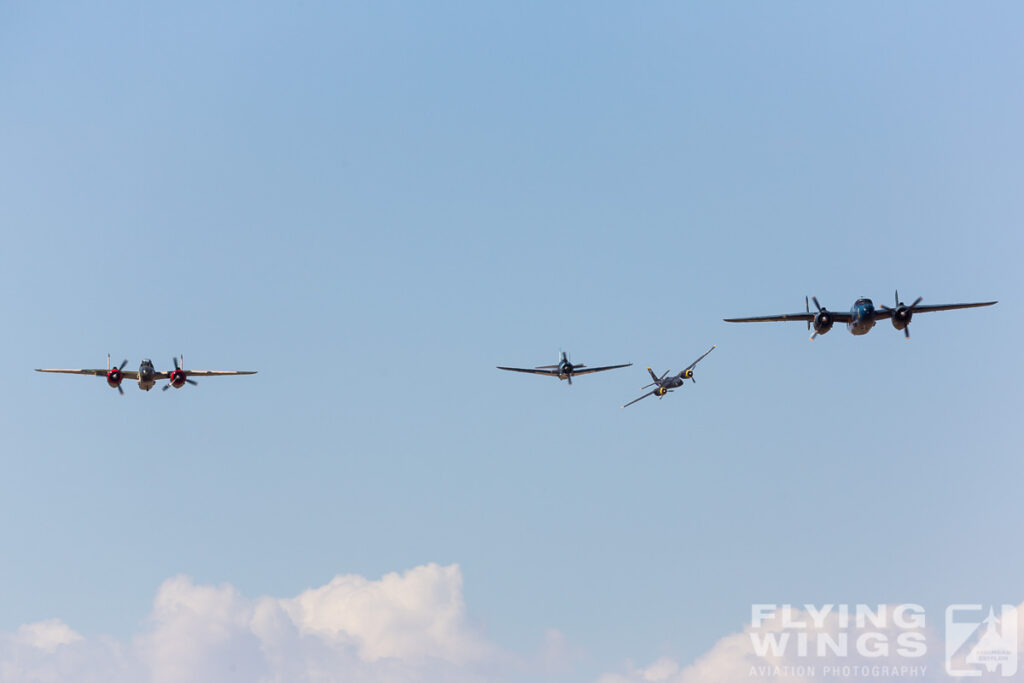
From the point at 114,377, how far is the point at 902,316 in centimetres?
9430

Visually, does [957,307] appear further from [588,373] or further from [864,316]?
[588,373]

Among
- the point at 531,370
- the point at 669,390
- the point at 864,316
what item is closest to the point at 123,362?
the point at 531,370

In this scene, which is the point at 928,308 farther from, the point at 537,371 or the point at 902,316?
the point at 537,371

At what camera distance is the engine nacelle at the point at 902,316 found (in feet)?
522

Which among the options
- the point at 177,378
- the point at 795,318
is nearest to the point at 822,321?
the point at 795,318

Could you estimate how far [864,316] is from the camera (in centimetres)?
15888

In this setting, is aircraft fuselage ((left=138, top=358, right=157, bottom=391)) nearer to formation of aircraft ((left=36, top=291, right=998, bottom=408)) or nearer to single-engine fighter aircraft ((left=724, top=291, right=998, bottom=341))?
formation of aircraft ((left=36, top=291, right=998, bottom=408))

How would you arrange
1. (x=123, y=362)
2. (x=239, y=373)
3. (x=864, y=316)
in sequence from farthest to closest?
(x=239, y=373)
(x=123, y=362)
(x=864, y=316)

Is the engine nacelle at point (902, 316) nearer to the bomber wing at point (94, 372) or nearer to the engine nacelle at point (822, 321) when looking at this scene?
the engine nacelle at point (822, 321)

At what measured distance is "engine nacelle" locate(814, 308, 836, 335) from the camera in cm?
16075

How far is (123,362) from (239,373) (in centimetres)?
1758

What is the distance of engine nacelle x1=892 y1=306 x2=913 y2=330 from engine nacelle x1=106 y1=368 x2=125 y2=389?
92638 mm

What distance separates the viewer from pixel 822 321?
160750 mm

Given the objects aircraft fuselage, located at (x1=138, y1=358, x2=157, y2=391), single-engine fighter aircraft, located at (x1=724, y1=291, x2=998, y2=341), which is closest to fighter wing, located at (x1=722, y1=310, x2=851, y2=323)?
single-engine fighter aircraft, located at (x1=724, y1=291, x2=998, y2=341)
